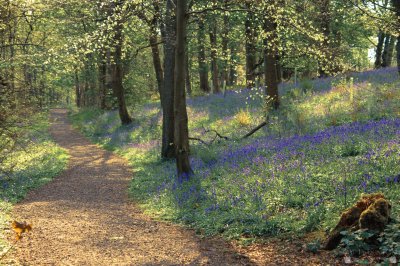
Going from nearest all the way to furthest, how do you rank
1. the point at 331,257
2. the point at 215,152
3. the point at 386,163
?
the point at 331,257 < the point at 386,163 < the point at 215,152

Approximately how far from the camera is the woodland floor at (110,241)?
215 inches

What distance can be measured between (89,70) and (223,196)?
27.0m

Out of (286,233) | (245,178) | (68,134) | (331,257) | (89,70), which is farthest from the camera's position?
(89,70)

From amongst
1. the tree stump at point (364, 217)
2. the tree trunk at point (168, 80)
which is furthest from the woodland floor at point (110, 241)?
the tree trunk at point (168, 80)

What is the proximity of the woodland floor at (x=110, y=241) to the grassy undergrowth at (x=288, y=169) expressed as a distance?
1.45 ft

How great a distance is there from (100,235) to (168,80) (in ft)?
21.8

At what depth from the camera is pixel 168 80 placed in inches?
493

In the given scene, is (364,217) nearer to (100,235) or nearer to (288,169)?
(288,169)

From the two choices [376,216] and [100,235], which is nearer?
[376,216]

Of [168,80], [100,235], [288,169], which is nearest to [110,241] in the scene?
[100,235]

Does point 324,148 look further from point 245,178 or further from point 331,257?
point 331,257

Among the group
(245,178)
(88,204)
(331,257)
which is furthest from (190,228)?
(88,204)

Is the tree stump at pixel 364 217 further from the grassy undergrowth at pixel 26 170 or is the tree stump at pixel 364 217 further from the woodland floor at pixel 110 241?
the grassy undergrowth at pixel 26 170

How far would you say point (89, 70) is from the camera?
32.1 metres
